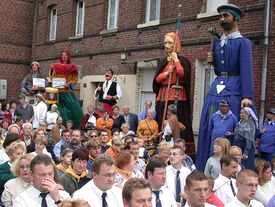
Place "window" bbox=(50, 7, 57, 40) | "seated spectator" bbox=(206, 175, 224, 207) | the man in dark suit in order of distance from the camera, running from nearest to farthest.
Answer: "seated spectator" bbox=(206, 175, 224, 207)
the man in dark suit
"window" bbox=(50, 7, 57, 40)

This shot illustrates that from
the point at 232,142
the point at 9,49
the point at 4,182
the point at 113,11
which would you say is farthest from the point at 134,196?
the point at 9,49

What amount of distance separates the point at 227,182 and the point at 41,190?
8.80 feet

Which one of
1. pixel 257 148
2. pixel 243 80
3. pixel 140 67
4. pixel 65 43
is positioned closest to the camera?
pixel 243 80

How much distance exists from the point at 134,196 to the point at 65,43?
14.7 meters

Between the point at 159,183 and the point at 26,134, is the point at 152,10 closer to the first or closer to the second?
the point at 26,134

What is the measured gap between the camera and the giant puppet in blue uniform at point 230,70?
7172 mm

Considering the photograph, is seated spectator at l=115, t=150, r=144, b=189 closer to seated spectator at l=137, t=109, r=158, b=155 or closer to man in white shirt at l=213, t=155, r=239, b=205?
man in white shirt at l=213, t=155, r=239, b=205

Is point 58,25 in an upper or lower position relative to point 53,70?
upper

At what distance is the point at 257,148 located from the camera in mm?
8266

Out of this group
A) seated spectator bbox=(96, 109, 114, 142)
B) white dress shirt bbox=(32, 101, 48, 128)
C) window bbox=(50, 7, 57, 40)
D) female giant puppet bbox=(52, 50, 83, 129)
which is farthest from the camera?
window bbox=(50, 7, 57, 40)

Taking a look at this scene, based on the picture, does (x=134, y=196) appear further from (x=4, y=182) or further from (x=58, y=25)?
(x=58, y=25)

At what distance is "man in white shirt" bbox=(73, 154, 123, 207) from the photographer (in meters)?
4.08

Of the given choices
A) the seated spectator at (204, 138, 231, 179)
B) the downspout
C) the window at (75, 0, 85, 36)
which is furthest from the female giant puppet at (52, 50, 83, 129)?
the seated spectator at (204, 138, 231, 179)

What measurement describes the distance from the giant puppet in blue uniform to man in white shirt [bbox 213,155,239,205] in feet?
5.78
